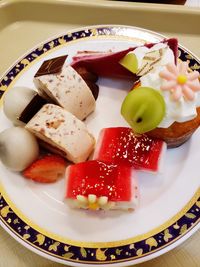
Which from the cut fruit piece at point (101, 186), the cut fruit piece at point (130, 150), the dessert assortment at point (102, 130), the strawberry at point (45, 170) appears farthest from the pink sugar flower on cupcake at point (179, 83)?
the strawberry at point (45, 170)

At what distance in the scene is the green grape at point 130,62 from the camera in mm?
1326

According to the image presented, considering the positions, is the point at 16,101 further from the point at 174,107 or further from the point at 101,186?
the point at 174,107

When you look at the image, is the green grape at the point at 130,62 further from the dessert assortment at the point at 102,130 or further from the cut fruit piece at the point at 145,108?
the cut fruit piece at the point at 145,108

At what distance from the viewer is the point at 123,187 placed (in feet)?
3.65

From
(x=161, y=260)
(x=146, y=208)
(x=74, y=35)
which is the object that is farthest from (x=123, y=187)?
(x=74, y=35)

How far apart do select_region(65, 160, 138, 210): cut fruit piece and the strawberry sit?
0.09m

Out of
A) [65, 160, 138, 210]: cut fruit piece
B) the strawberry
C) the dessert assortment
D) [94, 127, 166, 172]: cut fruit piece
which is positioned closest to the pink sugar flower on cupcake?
the dessert assortment

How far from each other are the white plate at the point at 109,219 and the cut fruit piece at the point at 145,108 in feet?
0.71

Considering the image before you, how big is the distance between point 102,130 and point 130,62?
300 mm

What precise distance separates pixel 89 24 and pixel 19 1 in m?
0.37

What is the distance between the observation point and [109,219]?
3.81 feet

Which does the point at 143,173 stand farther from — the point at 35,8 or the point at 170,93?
the point at 35,8

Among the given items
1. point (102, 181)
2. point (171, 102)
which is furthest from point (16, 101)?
point (171, 102)

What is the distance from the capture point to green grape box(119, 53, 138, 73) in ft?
4.35
